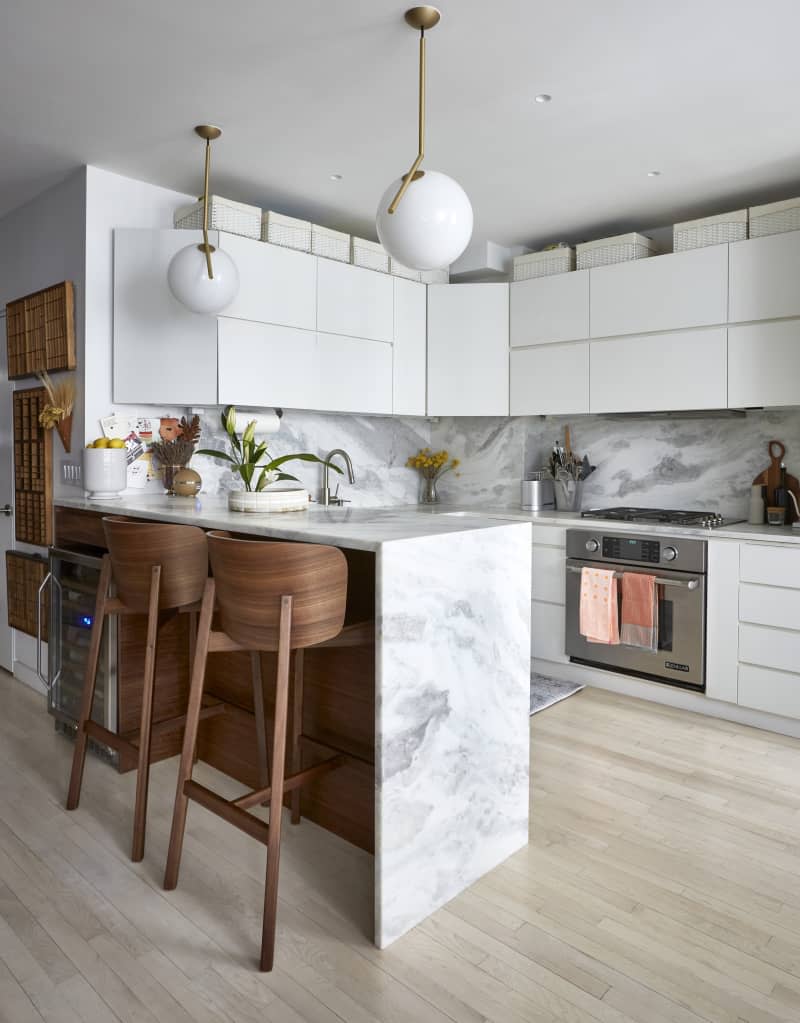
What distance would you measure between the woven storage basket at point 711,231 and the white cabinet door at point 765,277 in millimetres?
69

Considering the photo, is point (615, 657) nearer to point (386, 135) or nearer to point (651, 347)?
point (651, 347)

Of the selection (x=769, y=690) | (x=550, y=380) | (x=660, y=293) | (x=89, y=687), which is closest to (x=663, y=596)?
(x=769, y=690)

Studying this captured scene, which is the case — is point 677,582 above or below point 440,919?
above

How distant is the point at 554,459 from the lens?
14.3ft

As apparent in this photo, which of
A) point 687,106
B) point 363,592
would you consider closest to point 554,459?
point 687,106

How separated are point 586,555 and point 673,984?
2250 mm

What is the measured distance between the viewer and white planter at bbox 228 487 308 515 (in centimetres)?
255

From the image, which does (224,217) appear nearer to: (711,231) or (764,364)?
(711,231)

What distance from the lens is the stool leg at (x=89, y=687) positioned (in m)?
2.40

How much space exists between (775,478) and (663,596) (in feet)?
2.78

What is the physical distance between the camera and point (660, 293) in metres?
3.69

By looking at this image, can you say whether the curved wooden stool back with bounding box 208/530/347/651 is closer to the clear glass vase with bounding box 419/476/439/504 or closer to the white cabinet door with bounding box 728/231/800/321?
the white cabinet door with bounding box 728/231/800/321

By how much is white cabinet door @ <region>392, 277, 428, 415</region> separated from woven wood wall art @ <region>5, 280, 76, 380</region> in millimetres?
1722

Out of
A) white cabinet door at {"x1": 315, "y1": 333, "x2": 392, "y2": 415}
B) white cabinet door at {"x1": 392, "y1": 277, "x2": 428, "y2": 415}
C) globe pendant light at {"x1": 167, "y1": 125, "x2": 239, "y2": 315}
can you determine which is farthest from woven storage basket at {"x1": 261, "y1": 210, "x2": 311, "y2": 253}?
white cabinet door at {"x1": 392, "y1": 277, "x2": 428, "y2": 415}
